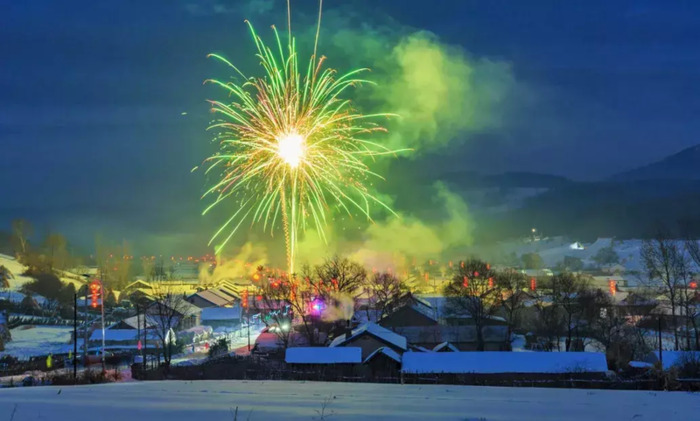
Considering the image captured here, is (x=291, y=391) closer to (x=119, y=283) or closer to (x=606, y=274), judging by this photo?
(x=119, y=283)

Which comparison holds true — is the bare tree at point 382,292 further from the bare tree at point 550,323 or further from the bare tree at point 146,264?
the bare tree at point 146,264

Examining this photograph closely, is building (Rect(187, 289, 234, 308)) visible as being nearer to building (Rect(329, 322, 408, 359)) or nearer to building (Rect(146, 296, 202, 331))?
building (Rect(146, 296, 202, 331))

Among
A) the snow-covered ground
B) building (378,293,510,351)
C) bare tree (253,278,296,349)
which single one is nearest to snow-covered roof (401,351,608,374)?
building (378,293,510,351)

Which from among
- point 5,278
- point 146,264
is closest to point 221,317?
point 5,278

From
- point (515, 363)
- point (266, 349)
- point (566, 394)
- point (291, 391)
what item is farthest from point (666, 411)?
point (266, 349)

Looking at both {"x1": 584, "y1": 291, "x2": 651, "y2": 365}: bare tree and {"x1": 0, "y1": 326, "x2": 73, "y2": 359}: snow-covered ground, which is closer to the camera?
{"x1": 584, "y1": 291, "x2": 651, "y2": 365}: bare tree
